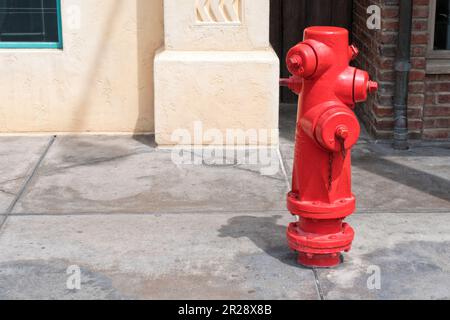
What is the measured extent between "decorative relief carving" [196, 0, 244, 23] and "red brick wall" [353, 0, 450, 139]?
3.91 ft

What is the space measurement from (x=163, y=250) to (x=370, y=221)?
1.35 metres

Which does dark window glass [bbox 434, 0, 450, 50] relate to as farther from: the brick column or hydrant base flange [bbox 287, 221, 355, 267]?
hydrant base flange [bbox 287, 221, 355, 267]

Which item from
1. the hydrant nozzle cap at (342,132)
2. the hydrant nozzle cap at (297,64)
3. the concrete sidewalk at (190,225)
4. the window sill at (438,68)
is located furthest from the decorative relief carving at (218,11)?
the hydrant nozzle cap at (342,132)

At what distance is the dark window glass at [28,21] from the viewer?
721cm

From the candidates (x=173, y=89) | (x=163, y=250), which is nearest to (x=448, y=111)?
(x=173, y=89)

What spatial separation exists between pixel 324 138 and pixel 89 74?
3.41 meters

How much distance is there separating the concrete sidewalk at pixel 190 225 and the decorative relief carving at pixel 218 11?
1.12 metres

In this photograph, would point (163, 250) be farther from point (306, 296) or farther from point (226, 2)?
point (226, 2)

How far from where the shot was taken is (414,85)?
7031 millimetres

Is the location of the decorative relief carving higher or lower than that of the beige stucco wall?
higher

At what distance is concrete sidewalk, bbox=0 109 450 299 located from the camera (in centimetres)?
450

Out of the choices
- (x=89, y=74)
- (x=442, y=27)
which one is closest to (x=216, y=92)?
(x=89, y=74)

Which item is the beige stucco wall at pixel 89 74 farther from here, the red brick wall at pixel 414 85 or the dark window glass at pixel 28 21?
the red brick wall at pixel 414 85

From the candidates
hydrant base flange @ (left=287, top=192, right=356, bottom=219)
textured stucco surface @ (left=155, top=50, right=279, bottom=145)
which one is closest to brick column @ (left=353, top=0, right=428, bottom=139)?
textured stucco surface @ (left=155, top=50, right=279, bottom=145)
